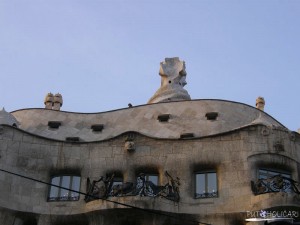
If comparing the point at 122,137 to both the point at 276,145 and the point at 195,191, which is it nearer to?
the point at 195,191

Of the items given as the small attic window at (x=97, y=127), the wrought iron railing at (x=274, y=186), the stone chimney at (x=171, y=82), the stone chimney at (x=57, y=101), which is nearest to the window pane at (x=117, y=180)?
the small attic window at (x=97, y=127)

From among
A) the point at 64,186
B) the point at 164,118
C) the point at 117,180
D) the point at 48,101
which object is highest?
the point at 48,101

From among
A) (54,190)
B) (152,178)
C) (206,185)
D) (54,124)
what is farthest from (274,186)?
(54,124)

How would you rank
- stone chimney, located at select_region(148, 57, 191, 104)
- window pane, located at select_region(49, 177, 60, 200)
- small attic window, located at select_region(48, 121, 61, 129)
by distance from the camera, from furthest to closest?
1. stone chimney, located at select_region(148, 57, 191, 104)
2. small attic window, located at select_region(48, 121, 61, 129)
3. window pane, located at select_region(49, 177, 60, 200)

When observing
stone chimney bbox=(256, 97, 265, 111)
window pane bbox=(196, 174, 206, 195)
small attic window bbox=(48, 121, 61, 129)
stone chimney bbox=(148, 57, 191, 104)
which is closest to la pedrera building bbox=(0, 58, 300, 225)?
window pane bbox=(196, 174, 206, 195)

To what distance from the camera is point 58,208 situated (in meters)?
24.1

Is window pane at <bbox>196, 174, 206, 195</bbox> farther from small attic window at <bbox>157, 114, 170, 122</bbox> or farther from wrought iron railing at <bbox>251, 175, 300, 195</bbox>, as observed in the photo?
small attic window at <bbox>157, 114, 170, 122</bbox>

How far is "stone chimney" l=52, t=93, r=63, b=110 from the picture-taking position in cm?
3025

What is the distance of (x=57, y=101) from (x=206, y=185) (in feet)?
30.8

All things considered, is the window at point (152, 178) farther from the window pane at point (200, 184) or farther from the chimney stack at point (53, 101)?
the chimney stack at point (53, 101)

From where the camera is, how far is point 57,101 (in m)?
30.4

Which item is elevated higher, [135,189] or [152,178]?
[152,178]

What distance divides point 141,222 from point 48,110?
8093 millimetres

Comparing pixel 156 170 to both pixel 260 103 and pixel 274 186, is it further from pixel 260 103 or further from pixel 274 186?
pixel 260 103
